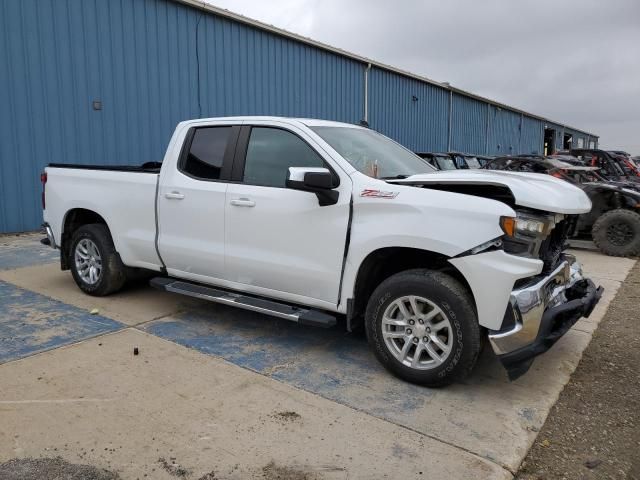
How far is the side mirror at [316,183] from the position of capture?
12.2ft

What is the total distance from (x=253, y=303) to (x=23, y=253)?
5324 millimetres

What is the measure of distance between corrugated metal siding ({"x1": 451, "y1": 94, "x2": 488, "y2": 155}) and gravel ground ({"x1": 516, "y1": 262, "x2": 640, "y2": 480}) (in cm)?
2236

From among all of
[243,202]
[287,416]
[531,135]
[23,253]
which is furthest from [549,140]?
[287,416]

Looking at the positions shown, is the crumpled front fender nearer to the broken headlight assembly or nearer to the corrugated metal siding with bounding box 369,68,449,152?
the broken headlight assembly

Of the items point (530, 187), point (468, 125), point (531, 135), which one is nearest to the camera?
point (530, 187)

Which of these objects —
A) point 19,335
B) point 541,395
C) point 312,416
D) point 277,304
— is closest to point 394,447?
point 312,416

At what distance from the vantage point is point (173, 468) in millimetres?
2711

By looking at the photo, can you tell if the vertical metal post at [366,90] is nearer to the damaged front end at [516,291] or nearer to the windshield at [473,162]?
the windshield at [473,162]

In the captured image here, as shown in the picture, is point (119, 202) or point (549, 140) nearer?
point (119, 202)

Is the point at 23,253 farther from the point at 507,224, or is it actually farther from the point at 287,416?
the point at 507,224

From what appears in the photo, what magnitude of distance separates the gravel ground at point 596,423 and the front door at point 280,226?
65.6 inches

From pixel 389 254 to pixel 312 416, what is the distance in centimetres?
124

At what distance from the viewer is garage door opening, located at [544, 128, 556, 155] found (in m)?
44.8

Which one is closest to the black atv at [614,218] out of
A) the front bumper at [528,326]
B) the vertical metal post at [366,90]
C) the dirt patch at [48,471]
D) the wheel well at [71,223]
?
the front bumper at [528,326]
